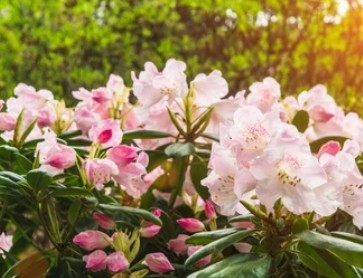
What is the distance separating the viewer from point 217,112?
1.45 meters

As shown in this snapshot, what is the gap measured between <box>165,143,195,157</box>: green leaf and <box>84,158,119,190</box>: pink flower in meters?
0.15

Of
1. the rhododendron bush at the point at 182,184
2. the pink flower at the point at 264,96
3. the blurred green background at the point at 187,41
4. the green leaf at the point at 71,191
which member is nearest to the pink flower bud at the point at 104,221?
the rhododendron bush at the point at 182,184

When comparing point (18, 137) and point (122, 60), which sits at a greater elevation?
point (18, 137)

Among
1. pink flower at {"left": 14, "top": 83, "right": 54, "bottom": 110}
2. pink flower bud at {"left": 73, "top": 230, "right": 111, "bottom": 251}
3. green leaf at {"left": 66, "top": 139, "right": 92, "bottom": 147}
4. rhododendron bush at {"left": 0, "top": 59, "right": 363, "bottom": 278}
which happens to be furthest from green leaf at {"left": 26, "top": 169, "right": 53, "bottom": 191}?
pink flower at {"left": 14, "top": 83, "right": 54, "bottom": 110}

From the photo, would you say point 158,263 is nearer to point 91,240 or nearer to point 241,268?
point 91,240

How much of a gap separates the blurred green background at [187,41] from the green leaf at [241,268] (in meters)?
4.91

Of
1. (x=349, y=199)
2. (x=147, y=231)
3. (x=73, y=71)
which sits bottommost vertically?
(x=73, y=71)

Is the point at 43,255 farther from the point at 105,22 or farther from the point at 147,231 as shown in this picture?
the point at 105,22

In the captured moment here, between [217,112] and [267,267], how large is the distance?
1.62ft

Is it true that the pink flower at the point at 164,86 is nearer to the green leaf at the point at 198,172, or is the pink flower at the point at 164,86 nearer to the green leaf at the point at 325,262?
the green leaf at the point at 198,172

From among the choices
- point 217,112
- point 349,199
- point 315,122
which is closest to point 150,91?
point 217,112

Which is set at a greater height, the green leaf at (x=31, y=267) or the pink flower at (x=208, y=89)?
the pink flower at (x=208, y=89)

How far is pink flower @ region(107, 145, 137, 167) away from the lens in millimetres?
1236

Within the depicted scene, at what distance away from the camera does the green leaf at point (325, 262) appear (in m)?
1.03
